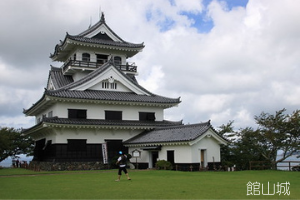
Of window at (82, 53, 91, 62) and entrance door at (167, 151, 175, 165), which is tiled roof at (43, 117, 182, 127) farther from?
window at (82, 53, 91, 62)

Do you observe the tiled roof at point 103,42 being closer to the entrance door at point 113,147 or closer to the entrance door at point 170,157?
the entrance door at point 113,147

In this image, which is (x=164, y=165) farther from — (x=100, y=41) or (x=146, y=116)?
(x=100, y=41)

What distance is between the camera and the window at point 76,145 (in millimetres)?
32938

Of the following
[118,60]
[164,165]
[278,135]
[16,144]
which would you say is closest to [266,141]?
[278,135]

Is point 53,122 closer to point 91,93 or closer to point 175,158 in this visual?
point 91,93

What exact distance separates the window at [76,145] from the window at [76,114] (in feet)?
7.72

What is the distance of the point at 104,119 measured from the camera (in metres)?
35.4

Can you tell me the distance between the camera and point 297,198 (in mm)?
12812

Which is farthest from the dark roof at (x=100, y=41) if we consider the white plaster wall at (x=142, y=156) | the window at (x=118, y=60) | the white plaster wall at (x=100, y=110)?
the white plaster wall at (x=142, y=156)

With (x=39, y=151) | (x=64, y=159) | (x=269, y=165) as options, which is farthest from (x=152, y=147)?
(x=39, y=151)

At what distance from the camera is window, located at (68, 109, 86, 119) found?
111 ft

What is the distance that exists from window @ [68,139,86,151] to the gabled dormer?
9.68 metres

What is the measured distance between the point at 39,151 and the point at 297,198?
31593mm

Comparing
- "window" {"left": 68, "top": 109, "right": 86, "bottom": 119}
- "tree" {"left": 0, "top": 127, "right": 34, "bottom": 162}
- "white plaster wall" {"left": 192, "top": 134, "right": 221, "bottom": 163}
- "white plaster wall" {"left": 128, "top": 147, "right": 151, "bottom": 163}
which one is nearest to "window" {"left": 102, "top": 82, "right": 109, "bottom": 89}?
"window" {"left": 68, "top": 109, "right": 86, "bottom": 119}
